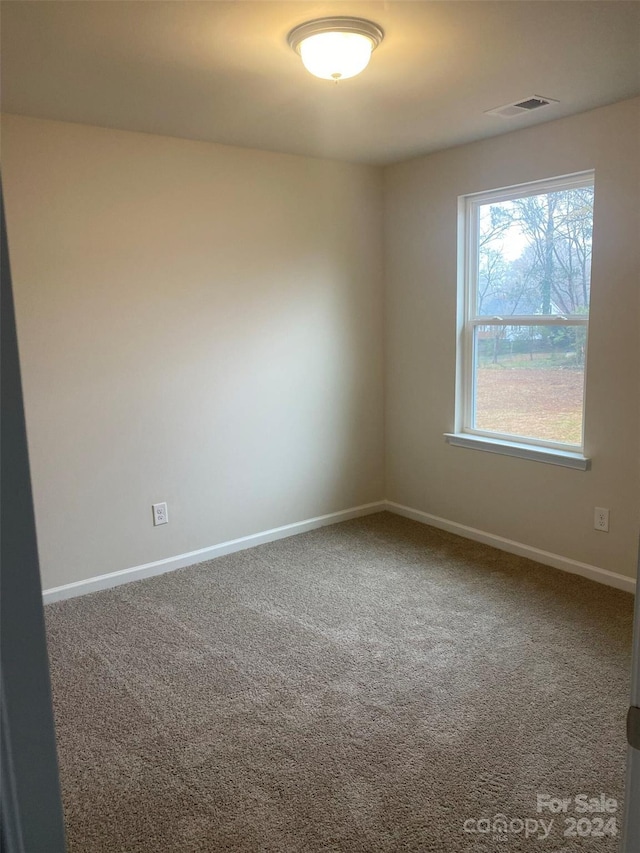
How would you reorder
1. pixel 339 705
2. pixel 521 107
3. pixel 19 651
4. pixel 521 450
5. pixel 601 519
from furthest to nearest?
pixel 521 450, pixel 601 519, pixel 521 107, pixel 339 705, pixel 19 651

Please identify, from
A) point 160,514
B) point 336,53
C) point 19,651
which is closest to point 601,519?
point 160,514

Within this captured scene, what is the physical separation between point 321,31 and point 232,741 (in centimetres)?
242

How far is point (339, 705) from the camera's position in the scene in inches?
99.2

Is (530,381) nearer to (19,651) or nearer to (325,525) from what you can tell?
(325,525)

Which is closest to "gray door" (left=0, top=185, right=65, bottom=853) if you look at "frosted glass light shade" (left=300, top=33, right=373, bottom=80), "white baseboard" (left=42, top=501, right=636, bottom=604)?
"frosted glass light shade" (left=300, top=33, right=373, bottom=80)

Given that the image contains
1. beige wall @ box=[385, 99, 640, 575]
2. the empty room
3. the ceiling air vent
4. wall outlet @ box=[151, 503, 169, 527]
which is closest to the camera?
the empty room

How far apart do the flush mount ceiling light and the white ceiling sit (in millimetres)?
48

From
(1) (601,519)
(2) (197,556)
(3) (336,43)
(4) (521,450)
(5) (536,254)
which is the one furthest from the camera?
(2) (197,556)

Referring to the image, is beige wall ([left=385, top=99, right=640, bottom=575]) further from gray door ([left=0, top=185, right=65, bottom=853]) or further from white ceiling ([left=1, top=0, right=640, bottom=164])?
gray door ([left=0, top=185, right=65, bottom=853])

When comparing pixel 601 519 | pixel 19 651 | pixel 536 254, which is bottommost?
pixel 601 519

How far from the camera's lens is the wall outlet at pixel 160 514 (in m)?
3.76

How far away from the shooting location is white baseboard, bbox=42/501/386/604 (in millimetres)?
3508

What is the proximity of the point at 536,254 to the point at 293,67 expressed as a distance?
1.80 meters

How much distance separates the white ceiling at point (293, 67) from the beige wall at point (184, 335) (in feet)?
1.00
